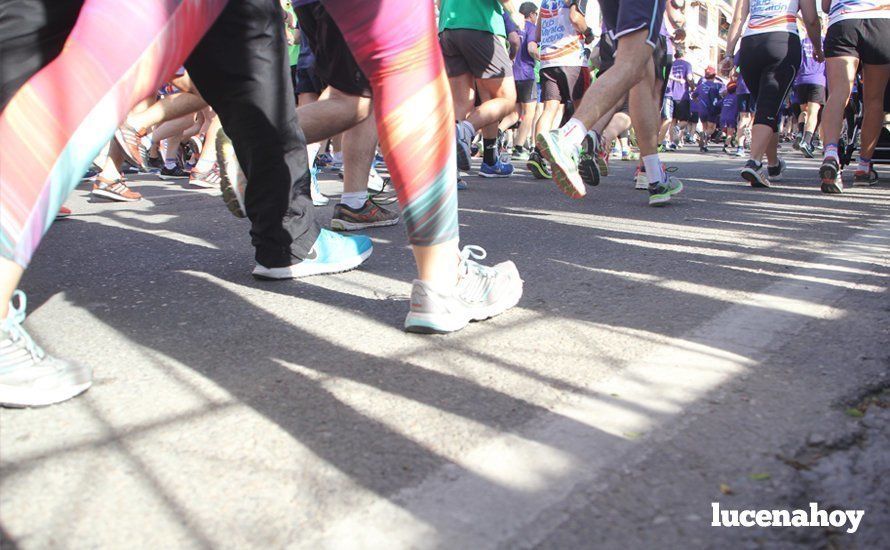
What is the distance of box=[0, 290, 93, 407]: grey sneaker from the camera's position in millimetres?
1478

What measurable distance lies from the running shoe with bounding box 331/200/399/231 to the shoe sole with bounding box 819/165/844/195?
358 cm

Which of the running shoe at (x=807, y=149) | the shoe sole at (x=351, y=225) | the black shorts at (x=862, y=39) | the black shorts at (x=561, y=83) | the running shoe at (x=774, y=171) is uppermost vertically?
the black shorts at (x=862, y=39)

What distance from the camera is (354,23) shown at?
1.86 m

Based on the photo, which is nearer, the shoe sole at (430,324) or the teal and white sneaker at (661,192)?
the shoe sole at (430,324)

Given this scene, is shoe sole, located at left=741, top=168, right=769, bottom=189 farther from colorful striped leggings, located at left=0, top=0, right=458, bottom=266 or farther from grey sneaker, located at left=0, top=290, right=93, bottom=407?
grey sneaker, located at left=0, top=290, right=93, bottom=407

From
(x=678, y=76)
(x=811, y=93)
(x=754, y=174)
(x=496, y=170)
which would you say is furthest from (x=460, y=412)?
(x=678, y=76)

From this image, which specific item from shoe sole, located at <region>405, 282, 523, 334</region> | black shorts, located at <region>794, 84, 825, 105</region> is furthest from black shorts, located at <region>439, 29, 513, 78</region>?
black shorts, located at <region>794, 84, 825, 105</region>

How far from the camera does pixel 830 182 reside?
223 inches

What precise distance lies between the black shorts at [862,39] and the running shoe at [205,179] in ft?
16.0

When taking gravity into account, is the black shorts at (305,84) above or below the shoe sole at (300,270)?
above

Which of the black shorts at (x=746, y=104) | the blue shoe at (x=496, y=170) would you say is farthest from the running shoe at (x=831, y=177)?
the black shorts at (x=746, y=104)

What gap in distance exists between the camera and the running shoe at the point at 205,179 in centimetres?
633

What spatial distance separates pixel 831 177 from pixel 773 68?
1.10 m

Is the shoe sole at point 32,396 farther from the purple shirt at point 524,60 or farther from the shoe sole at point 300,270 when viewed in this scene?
the purple shirt at point 524,60
